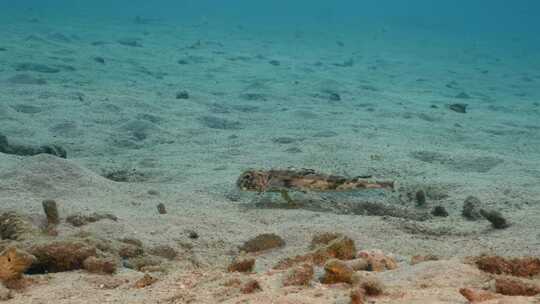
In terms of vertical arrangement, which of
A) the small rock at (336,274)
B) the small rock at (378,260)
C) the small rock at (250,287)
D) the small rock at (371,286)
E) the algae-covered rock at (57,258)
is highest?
the small rock at (371,286)

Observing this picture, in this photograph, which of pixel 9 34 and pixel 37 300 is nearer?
pixel 37 300

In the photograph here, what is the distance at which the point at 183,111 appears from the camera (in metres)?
13.1

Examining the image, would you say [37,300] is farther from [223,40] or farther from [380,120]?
[223,40]

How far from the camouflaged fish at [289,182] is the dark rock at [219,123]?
5275mm

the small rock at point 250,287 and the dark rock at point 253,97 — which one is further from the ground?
the small rock at point 250,287

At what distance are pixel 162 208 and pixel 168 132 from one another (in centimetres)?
508

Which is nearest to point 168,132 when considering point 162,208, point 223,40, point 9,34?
point 162,208

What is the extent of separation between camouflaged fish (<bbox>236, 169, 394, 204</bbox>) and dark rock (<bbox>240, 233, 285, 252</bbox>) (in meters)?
1.32

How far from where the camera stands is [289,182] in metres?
6.86

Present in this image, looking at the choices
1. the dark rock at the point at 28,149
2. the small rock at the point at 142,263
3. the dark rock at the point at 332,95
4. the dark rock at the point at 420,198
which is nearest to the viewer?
the small rock at the point at 142,263

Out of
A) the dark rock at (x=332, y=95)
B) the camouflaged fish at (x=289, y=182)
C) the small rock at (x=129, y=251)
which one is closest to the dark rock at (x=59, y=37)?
the dark rock at (x=332, y=95)

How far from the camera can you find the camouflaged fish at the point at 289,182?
6.72 m

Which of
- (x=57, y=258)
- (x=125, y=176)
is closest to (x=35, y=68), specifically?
(x=125, y=176)

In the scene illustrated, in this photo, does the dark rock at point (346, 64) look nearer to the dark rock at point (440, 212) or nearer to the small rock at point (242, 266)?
the dark rock at point (440, 212)
